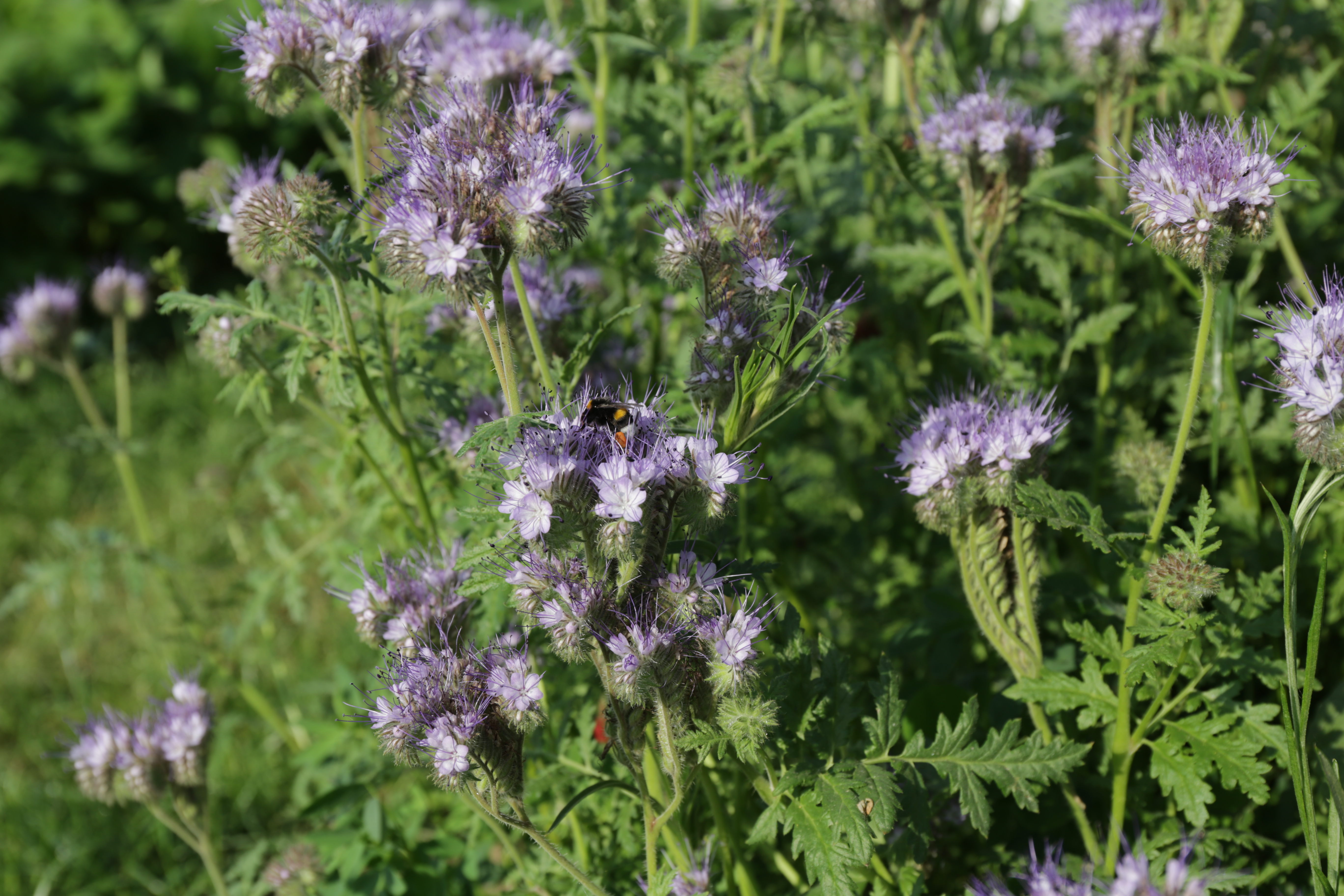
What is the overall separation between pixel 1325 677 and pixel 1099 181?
1.63 meters

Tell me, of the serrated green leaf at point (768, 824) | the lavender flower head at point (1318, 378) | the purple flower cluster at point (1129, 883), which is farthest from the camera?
the serrated green leaf at point (768, 824)

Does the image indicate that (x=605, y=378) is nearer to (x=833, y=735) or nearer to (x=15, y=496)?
(x=833, y=735)

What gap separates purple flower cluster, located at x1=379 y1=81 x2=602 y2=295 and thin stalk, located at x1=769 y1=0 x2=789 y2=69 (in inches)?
65.2

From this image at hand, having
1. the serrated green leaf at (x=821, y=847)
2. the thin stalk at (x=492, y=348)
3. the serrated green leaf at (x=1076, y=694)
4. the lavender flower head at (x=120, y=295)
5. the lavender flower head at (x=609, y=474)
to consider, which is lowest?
the serrated green leaf at (x=821, y=847)

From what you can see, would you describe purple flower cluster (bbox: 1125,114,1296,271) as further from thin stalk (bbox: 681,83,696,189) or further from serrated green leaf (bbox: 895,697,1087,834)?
thin stalk (bbox: 681,83,696,189)

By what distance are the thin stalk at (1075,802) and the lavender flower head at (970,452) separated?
18.8 inches

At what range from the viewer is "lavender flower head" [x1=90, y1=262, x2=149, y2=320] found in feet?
13.0

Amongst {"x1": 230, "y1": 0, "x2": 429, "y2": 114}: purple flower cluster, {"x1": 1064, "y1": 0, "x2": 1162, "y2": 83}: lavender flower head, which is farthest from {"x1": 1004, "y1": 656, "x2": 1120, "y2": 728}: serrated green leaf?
{"x1": 230, "y1": 0, "x2": 429, "y2": 114}: purple flower cluster

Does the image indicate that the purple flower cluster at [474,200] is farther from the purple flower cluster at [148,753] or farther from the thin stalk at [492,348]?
the purple flower cluster at [148,753]

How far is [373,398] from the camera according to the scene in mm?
2488

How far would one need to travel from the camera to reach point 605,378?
9.88 feet

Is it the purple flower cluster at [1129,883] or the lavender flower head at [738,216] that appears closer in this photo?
the purple flower cluster at [1129,883]

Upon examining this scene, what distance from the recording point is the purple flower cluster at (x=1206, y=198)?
1962 mm

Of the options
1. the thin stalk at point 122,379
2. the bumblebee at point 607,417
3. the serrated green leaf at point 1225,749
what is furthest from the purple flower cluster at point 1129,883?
the thin stalk at point 122,379
